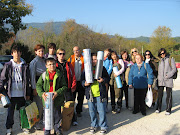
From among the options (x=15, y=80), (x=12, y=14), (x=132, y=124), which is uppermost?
(x=12, y=14)

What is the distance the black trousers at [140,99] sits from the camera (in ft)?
17.8

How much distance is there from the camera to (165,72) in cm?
538

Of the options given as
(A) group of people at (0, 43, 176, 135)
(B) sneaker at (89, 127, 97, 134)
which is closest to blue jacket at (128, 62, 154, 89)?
(A) group of people at (0, 43, 176, 135)

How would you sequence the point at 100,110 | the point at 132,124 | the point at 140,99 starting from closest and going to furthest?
1. the point at 100,110
2. the point at 132,124
3. the point at 140,99

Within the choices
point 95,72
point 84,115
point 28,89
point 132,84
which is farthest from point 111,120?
point 28,89

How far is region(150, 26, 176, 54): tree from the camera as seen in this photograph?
43594 millimetres

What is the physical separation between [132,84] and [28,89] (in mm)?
3117

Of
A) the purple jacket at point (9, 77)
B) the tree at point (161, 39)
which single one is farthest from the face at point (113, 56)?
the tree at point (161, 39)

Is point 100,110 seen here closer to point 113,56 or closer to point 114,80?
point 114,80

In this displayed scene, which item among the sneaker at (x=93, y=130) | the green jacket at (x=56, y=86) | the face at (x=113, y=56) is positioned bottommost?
the sneaker at (x=93, y=130)

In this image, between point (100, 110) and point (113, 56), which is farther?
point (113, 56)

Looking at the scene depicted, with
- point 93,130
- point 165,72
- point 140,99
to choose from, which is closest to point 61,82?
point 93,130

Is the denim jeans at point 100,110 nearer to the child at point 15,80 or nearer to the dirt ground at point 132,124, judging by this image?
the dirt ground at point 132,124

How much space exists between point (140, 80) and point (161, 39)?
4326 cm
